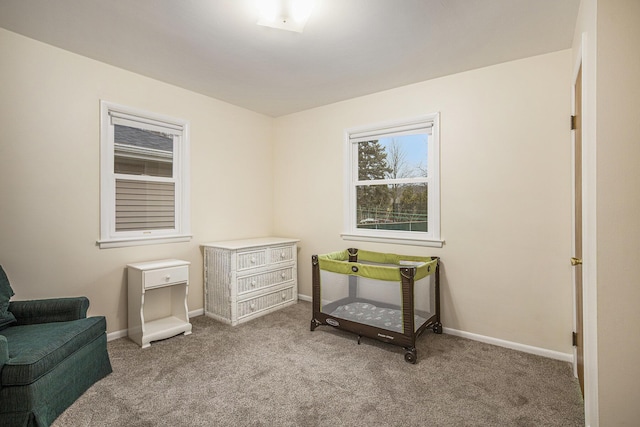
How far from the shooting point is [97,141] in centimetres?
281

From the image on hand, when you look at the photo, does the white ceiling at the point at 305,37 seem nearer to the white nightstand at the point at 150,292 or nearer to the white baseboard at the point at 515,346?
the white nightstand at the point at 150,292

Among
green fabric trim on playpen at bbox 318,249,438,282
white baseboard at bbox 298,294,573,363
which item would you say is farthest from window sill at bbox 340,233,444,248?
white baseboard at bbox 298,294,573,363

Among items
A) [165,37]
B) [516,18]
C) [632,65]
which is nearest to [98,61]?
[165,37]

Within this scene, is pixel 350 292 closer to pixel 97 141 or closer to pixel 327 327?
pixel 327 327

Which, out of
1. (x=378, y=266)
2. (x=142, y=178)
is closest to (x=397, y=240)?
(x=378, y=266)

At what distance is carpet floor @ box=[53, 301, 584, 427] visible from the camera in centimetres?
182

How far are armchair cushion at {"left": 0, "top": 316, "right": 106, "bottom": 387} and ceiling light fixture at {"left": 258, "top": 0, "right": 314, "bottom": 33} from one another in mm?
2342

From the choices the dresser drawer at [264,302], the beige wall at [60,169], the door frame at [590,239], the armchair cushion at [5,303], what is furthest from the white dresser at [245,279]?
the door frame at [590,239]

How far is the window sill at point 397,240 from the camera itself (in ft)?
10.3

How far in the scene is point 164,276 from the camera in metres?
2.89

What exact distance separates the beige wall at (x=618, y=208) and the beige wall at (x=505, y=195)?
1.24 metres

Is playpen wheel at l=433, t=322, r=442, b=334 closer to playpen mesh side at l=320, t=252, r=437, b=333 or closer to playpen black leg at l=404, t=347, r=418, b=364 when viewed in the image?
playpen mesh side at l=320, t=252, r=437, b=333

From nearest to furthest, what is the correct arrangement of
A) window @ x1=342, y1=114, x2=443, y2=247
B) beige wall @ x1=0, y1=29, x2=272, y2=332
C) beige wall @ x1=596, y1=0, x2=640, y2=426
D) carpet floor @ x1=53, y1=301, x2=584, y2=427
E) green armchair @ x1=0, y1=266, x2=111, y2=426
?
1. beige wall @ x1=596, y1=0, x2=640, y2=426
2. green armchair @ x1=0, y1=266, x2=111, y2=426
3. carpet floor @ x1=53, y1=301, x2=584, y2=427
4. beige wall @ x1=0, y1=29, x2=272, y2=332
5. window @ x1=342, y1=114, x2=443, y2=247

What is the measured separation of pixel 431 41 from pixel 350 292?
2.22 metres
